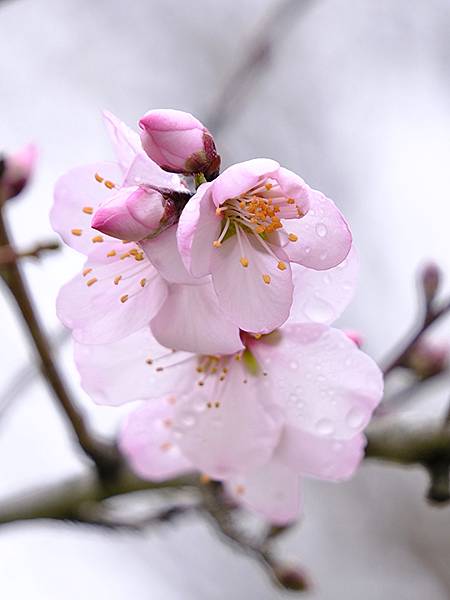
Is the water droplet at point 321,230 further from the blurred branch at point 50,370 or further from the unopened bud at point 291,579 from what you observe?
the unopened bud at point 291,579

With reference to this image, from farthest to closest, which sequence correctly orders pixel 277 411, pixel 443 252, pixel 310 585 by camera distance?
pixel 443 252
pixel 310 585
pixel 277 411

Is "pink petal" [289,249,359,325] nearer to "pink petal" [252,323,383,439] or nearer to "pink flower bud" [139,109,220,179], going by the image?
"pink petal" [252,323,383,439]

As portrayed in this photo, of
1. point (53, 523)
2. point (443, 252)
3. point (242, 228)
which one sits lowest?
point (443, 252)

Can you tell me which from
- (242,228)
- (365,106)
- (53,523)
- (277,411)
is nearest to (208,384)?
(277,411)

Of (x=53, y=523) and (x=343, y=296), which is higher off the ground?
(x=343, y=296)

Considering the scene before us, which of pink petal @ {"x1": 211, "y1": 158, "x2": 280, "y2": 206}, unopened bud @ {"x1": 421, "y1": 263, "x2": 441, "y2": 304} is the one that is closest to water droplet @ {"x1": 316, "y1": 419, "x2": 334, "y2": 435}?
pink petal @ {"x1": 211, "y1": 158, "x2": 280, "y2": 206}

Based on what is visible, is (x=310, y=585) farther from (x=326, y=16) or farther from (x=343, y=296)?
(x=326, y=16)
